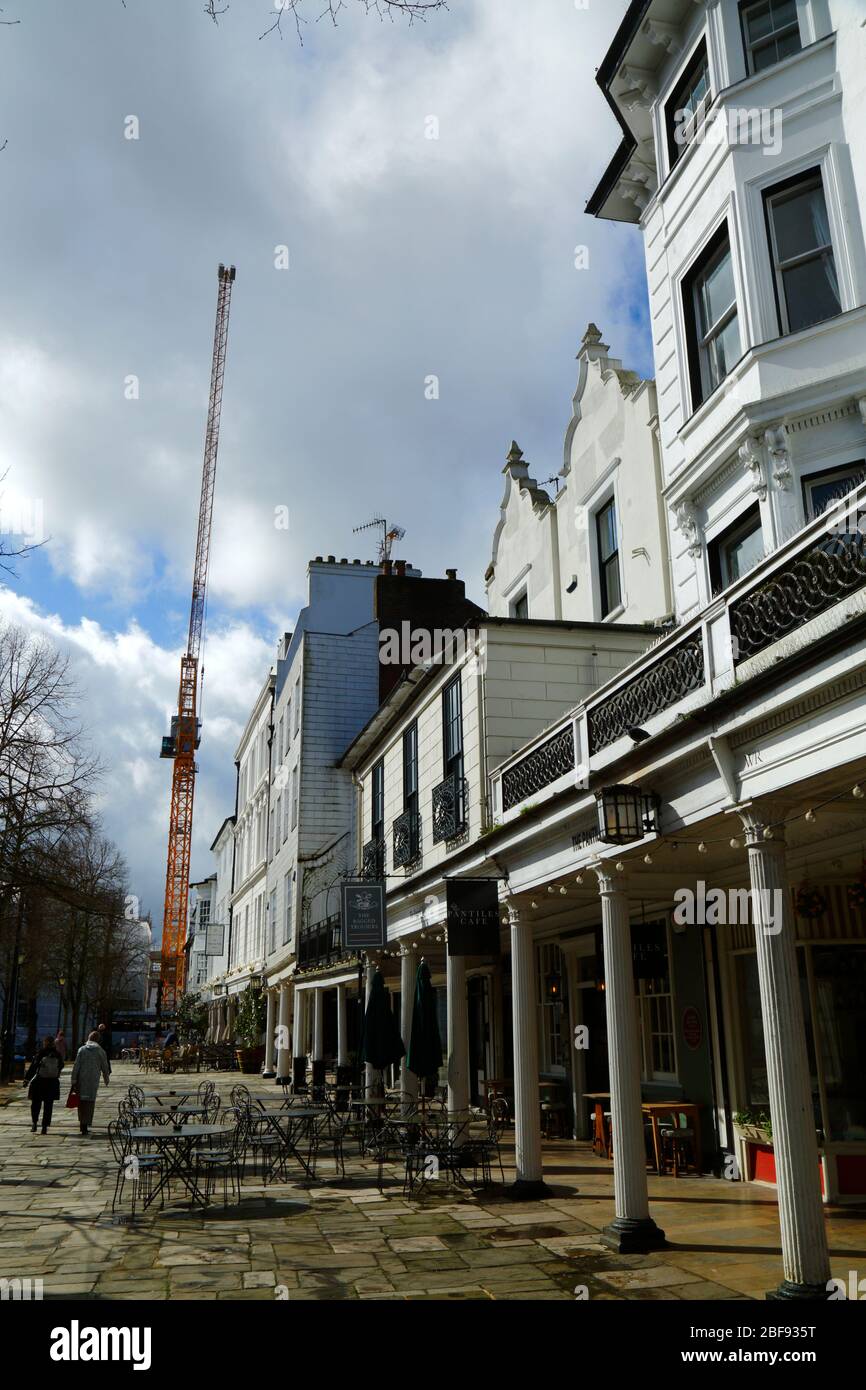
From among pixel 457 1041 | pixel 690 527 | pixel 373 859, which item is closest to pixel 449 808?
pixel 457 1041

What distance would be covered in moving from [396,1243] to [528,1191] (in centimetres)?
254

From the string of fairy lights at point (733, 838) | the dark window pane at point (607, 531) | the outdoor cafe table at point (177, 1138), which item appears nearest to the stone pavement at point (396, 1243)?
the outdoor cafe table at point (177, 1138)

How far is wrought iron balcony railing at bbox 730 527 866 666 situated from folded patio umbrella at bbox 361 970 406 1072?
1187cm

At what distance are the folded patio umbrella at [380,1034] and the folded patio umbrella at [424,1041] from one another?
1.64 meters

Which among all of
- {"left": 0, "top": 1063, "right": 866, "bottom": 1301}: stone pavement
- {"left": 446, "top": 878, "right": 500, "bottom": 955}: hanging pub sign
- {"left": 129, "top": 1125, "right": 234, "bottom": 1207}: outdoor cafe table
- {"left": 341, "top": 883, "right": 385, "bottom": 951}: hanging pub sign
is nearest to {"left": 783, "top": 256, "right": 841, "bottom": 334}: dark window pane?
{"left": 446, "top": 878, "right": 500, "bottom": 955}: hanging pub sign

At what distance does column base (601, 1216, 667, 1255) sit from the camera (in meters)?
8.47

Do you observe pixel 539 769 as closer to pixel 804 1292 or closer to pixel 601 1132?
pixel 804 1292

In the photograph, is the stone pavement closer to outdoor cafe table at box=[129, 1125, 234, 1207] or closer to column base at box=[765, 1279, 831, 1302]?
outdoor cafe table at box=[129, 1125, 234, 1207]

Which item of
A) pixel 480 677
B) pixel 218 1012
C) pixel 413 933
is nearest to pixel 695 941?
pixel 480 677

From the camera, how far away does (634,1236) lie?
850cm

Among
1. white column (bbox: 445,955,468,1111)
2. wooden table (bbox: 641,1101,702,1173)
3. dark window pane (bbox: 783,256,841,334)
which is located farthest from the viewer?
white column (bbox: 445,955,468,1111)

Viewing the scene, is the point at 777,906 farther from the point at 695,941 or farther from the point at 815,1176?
the point at 695,941

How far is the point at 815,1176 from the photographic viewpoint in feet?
20.9

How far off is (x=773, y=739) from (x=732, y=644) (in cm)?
79
